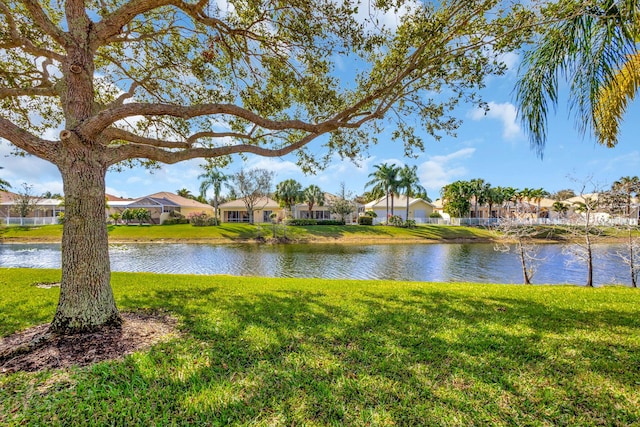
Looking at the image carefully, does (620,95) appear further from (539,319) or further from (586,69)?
(539,319)

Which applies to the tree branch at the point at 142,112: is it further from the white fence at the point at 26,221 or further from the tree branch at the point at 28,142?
the white fence at the point at 26,221

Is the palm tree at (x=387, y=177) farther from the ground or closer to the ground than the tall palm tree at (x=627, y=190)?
farther from the ground

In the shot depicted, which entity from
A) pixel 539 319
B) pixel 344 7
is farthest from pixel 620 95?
pixel 344 7

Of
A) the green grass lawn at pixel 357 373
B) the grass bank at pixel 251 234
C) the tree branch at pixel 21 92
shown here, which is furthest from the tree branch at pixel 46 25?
the grass bank at pixel 251 234

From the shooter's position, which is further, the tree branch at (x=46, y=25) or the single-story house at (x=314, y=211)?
the single-story house at (x=314, y=211)

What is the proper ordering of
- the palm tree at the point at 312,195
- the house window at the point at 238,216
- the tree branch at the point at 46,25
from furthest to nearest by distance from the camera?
the house window at the point at 238,216 → the palm tree at the point at 312,195 → the tree branch at the point at 46,25

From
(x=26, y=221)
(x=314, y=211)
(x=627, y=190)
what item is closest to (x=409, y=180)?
(x=314, y=211)

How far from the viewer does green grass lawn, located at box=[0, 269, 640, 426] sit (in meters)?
2.49

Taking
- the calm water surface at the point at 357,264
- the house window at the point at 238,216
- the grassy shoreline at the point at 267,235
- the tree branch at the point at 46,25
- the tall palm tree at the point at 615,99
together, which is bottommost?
the calm water surface at the point at 357,264

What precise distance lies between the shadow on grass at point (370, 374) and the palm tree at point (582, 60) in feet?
8.97

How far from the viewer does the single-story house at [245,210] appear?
153 feet

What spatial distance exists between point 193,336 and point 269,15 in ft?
19.8

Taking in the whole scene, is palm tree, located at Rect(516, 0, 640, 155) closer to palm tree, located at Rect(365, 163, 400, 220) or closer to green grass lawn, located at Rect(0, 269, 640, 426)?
green grass lawn, located at Rect(0, 269, 640, 426)

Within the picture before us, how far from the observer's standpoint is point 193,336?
4.11 m
